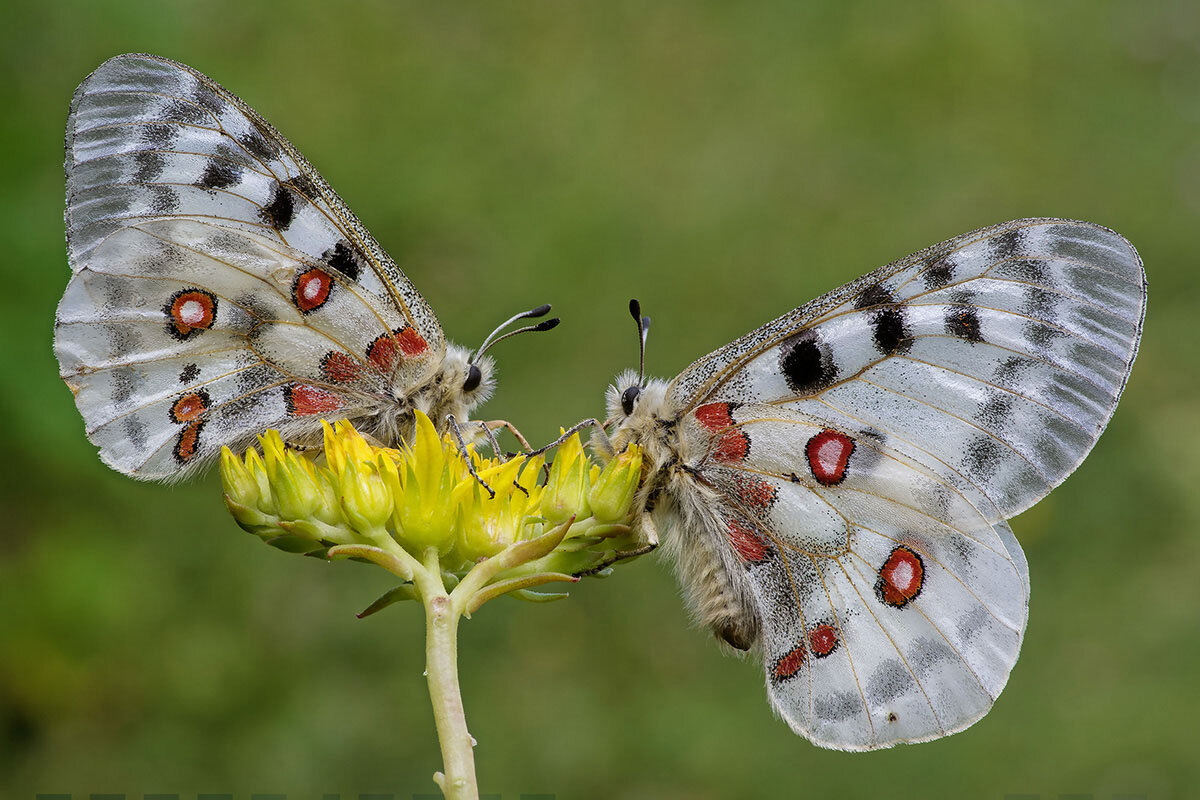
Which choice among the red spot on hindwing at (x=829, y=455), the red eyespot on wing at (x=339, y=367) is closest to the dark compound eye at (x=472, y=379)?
the red eyespot on wing at (x=339, y=367)

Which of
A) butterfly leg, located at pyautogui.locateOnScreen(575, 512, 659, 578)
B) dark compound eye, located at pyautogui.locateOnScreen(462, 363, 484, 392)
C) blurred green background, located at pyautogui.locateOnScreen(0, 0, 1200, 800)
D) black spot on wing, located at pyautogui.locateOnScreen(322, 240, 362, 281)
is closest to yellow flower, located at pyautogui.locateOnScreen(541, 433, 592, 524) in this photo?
butterfly leg, located at pyautogui.locateOnScreen(575, 512, 659, 578)

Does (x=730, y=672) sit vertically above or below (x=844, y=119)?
below

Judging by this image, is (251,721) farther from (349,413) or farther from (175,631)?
(349,413)

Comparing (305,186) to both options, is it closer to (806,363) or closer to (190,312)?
(190,312)

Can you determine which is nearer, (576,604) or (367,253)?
(367,253)

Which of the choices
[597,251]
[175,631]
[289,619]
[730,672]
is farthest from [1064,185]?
[175,631]

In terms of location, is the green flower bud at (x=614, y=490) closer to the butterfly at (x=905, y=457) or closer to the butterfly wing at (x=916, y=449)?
the butterfly at (x=905, y=457)
